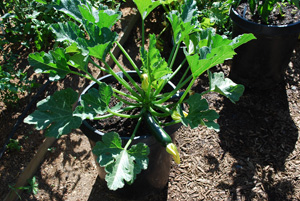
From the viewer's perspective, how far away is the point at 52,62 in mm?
1872

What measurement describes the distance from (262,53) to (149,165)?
1.74 m

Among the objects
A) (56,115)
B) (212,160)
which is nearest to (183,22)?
(56,115)

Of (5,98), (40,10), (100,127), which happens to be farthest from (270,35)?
(5,98)

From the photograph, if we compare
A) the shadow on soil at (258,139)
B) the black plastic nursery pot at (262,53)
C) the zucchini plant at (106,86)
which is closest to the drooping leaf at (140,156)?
the zucchini plant at (106,86)

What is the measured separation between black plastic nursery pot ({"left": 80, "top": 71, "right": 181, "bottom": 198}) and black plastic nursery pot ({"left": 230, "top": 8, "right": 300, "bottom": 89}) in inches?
50.1

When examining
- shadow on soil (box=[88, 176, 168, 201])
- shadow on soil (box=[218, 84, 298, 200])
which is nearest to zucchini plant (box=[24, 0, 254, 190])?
shadow on soil (box=[88, 176, 168, 201])

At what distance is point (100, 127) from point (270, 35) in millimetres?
1889

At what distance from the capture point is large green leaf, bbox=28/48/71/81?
1827mm

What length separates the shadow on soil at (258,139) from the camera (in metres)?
2.75

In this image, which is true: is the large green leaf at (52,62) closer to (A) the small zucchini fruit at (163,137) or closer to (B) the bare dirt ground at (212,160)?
(A) the small zucchini fruit at (163,137)

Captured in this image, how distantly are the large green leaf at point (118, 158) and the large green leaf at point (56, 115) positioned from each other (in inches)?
7.5

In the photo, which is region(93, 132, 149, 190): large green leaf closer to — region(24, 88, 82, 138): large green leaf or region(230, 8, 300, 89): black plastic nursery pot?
region(24, 88, 82, 138): large green leaf

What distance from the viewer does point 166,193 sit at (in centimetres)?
273

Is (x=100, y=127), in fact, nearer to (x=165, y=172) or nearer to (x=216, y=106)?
(x=165, y=172)
